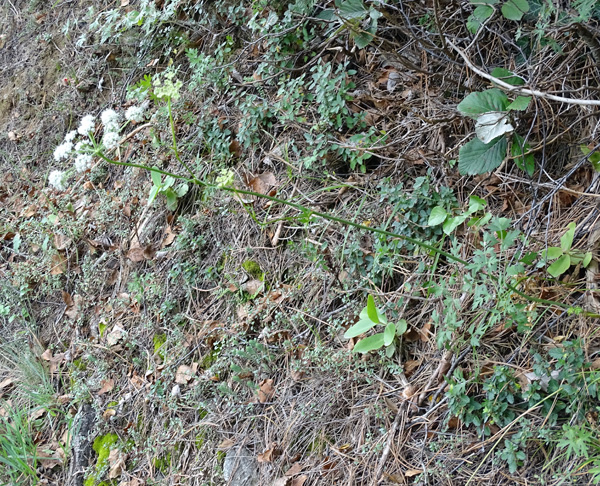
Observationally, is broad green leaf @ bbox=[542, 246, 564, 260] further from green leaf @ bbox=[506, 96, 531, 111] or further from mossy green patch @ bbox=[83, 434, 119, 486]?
mossy green patch @ bbox=[83, 434, 119, 486]

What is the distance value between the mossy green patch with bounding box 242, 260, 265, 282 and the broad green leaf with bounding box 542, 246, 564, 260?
1.41 metres

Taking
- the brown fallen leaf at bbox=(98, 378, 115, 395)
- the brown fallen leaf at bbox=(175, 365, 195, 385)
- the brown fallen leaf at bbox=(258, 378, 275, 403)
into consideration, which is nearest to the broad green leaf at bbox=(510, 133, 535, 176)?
the brown fallen leaf at bbox=(258, 378, 275, 403)

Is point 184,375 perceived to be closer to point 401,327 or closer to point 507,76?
point 401,327

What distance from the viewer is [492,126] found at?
2.01 metres

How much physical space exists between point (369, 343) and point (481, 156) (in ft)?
2.91

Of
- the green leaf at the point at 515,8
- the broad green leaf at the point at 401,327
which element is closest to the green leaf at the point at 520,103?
the green leaf at the point at 515,8

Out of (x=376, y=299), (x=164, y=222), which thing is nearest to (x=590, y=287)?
(x=376, y=299)

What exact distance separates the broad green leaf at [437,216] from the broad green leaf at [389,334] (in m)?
0.47

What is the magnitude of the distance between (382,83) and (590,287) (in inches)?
56.6

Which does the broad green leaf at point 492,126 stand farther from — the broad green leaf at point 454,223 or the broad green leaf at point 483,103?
the broad green leaf at point 454,223

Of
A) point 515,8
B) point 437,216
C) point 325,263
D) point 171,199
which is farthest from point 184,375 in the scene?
point 515,8

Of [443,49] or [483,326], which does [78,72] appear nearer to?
[443,49]

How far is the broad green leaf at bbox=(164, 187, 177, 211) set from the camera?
3207 millimetres

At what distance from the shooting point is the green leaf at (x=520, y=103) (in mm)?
1948
